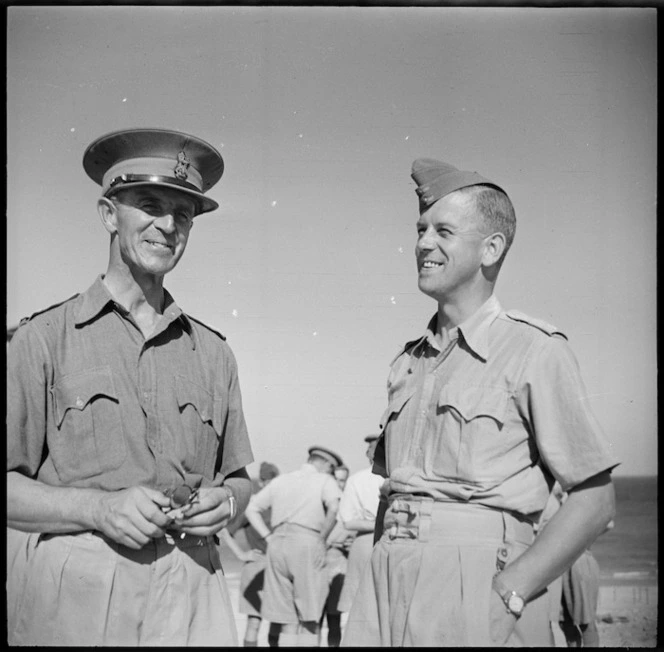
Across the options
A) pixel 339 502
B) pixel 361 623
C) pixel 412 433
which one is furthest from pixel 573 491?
pixel 339 502

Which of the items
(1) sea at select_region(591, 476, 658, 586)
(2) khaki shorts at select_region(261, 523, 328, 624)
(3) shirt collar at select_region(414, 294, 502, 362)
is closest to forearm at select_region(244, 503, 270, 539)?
(2) khaki shorts at select_region(261, 523, 328, 624)

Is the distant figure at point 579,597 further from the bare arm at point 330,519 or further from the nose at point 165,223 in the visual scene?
the nose at point 165,223

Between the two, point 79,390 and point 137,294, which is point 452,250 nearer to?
point 137,294

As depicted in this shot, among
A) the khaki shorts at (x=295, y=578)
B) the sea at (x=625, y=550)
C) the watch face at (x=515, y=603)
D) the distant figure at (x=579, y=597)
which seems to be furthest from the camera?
the sea at (x=625, y=550)

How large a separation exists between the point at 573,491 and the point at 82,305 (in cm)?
194

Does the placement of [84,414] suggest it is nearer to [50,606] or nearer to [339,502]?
[50,606]

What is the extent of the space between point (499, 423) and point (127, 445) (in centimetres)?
135

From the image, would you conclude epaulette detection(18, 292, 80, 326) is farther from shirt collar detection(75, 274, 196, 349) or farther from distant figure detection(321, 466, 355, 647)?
distant figure detection(321, 466, 355, 647)

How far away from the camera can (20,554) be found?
145 inches

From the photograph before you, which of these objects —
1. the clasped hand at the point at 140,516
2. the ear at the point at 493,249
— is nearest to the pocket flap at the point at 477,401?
the ear at the point at 493,249

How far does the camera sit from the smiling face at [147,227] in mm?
3818

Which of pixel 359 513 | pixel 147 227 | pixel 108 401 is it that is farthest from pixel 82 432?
pixel 359 513

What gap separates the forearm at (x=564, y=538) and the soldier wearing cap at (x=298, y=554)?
4.49 m

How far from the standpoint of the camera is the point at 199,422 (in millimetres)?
3873
